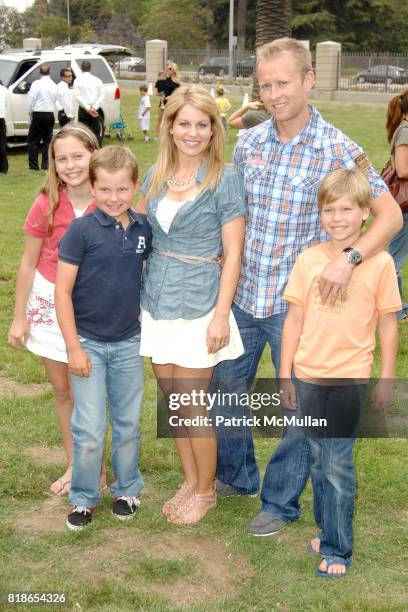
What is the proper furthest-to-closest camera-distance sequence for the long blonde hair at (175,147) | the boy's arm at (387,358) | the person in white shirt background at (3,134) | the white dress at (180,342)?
1. the person in white shirt background at (3,134)
2. the white dress at (180,342)
3. the long blonde hair at (175,147)
4. the boy's arm at (387,358)

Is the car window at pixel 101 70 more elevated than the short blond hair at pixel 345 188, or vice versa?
the car window at pixel 101 70

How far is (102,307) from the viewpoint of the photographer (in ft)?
11.9

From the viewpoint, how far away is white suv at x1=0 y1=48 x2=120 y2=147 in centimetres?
1711

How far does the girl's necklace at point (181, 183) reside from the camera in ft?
11.7

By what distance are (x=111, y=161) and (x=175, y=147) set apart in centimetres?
29

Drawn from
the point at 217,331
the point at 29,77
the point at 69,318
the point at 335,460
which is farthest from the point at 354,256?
the point at 29,77

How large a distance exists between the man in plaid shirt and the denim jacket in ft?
0.43

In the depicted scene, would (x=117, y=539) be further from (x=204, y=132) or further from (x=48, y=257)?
(x=204, y=132)

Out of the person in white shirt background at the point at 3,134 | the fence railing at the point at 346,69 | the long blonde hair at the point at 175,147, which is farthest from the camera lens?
the fence railing at the point at 346,69

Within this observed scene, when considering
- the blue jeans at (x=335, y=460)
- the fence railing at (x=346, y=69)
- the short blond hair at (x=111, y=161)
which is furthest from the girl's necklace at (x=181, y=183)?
the fence railing at (x=346, y=69)

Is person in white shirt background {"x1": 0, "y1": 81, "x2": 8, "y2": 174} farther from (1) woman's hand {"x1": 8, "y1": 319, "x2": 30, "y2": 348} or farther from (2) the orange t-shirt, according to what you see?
(2) the orange t-shirt

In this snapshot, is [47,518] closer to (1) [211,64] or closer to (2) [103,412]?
(2) [103,412]

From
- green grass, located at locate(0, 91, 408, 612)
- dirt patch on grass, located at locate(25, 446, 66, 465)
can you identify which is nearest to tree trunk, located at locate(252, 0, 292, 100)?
dirt patch on grass, located at locate(25, 446, 66, 465)

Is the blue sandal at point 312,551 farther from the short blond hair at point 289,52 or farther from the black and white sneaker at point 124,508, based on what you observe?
the short blond hair at point 289,52
